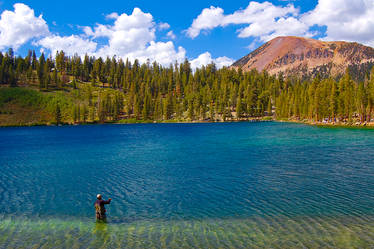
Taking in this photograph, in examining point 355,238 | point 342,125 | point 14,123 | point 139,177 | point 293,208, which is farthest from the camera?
point 14,123

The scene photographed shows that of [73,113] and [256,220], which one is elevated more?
[73,113]

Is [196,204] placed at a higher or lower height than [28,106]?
lower

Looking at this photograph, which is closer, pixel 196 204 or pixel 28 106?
pixel 196 204

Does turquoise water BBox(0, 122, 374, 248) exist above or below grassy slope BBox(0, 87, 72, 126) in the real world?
below

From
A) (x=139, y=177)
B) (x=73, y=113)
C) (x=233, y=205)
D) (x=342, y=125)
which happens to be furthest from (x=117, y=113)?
(x=233, y=205)

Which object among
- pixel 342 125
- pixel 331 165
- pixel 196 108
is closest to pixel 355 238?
pixel 331 165

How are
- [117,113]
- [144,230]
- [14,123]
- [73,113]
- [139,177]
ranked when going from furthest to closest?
[117,113] < [73,113] < [14,123] < [139,177] < [144,230]

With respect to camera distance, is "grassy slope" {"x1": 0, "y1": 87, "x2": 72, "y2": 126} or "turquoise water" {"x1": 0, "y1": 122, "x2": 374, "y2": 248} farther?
"grassy slope" {"x1": 0, "y1": 87, "x2": 72, "y2": 126}

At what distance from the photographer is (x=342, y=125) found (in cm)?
10306

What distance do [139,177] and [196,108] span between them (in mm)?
155415

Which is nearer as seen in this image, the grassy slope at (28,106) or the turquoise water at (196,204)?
the turquoise water at (196,204)

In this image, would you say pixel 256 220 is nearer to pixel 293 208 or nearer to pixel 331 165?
pixel 293 208

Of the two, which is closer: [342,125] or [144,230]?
[144,230]

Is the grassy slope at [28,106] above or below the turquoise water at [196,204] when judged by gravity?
above
